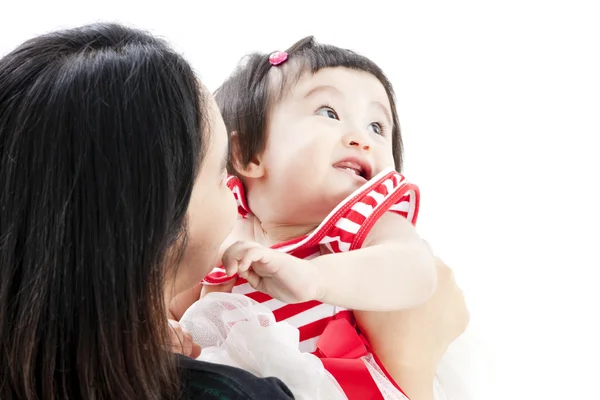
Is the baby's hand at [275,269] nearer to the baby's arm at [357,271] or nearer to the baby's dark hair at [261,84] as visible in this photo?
the baby's arm at [357,271]

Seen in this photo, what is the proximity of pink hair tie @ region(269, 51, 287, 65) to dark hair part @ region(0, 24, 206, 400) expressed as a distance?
53 centimetres

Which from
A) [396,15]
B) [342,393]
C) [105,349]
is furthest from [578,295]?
[105,349]

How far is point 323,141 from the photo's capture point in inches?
47.4

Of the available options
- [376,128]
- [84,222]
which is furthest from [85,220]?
[376,128]

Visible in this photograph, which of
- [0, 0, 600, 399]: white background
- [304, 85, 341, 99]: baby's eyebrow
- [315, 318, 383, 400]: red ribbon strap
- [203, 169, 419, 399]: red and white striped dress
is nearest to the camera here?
[315, 318, 383, 400]: red ribbon strap

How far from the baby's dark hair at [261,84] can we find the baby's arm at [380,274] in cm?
27

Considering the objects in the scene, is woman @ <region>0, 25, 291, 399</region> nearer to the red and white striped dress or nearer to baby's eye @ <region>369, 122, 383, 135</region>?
the red and white striped dress

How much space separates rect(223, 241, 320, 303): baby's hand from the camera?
892 mm

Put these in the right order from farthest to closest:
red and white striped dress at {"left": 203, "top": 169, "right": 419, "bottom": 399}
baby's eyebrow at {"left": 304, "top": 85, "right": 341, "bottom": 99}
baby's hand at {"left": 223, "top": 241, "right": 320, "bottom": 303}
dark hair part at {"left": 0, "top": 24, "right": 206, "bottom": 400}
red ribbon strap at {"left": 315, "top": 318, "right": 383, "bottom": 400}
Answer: baby's eyebrow at {"left": 304, "top": 85, "right": 341, "bottom": 99} → red and white striped dress at {"left": 203, "top": 169, "right": 419, "bottom": 399} → red ribbon strap at {"left": 315, "top": 318, "right": 383, "bottom": 400} → baby's hand at {"left": 223, "top": 241, "right": 320, "bottom": 303} → dark hair part at {"left": 0, "top": 24, "right": 206, "bottom": 400}

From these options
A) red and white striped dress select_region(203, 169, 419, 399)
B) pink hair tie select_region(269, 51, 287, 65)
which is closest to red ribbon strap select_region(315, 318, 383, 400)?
red and white striped dress select_region(203, 169, 419, 399)

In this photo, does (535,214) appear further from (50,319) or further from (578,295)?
(50,319)

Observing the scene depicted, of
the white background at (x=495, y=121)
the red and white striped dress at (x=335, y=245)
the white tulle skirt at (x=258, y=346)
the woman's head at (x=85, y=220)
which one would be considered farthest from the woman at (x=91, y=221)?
the white background at (x=495, y=121)

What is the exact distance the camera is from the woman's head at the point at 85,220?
28.5 inches

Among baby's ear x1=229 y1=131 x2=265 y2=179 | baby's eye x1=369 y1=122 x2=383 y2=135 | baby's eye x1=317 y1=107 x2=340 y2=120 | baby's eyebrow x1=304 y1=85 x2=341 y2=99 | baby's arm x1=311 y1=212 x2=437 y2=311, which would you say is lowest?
baby's arm x1=311 y1=212 x2=437 y2=311
